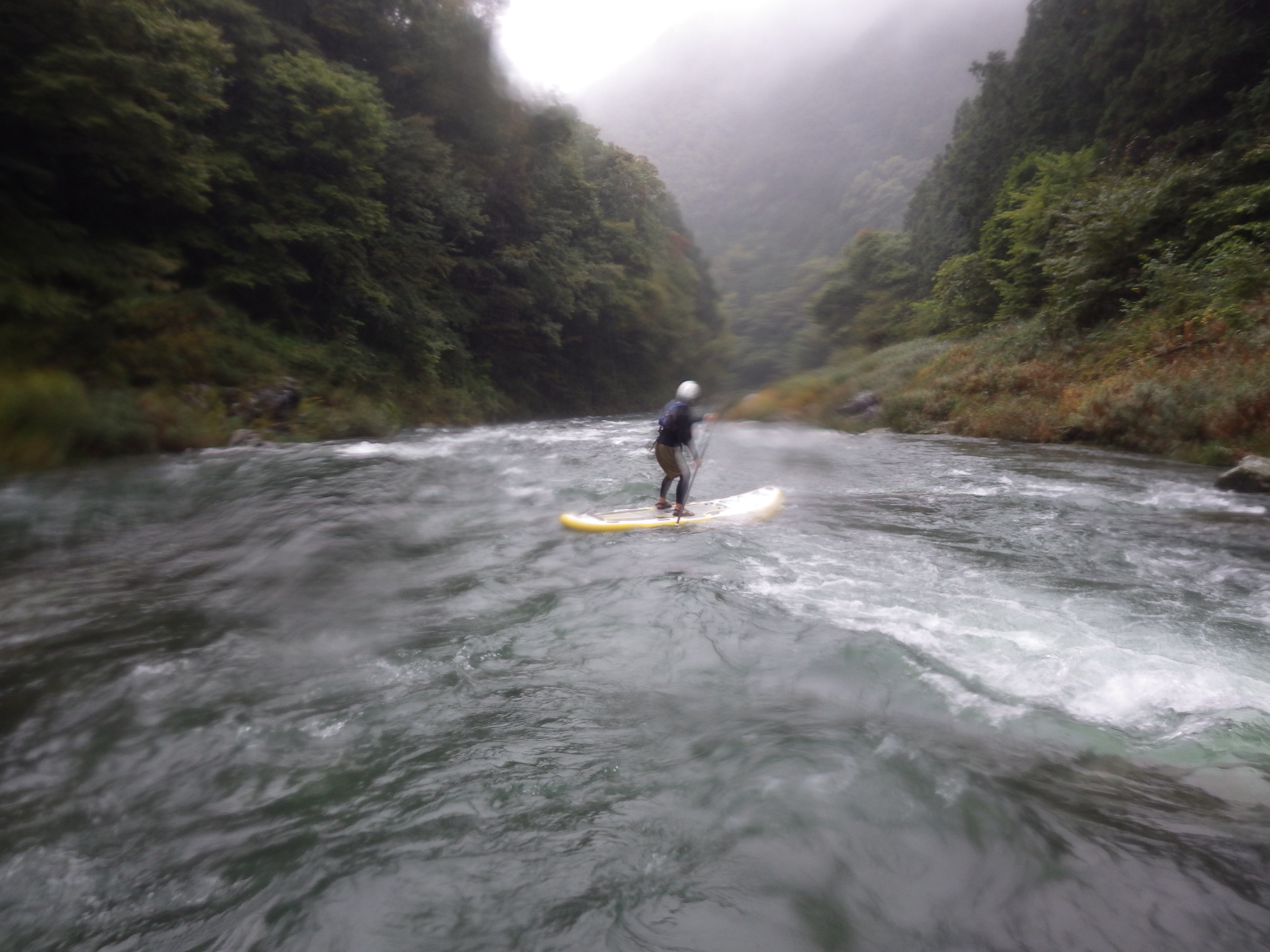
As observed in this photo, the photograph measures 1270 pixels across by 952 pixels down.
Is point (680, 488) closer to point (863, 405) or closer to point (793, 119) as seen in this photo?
point (863, 405)

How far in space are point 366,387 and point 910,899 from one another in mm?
15786

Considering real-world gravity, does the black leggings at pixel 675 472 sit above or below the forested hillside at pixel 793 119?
below

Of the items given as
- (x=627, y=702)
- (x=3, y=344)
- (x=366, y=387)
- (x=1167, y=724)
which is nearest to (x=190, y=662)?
(x=627, y=702)

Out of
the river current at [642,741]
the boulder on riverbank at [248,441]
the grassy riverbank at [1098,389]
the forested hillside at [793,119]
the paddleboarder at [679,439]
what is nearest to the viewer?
the river current at [642,741]

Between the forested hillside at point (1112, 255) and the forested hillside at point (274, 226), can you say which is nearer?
the forested hillside at point (274, 226)

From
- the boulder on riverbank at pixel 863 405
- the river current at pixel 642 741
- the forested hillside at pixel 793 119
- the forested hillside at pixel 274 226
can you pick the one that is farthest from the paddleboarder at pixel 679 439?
the forested hillside at pixel 793 119

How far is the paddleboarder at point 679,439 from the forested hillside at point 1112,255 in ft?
21.0

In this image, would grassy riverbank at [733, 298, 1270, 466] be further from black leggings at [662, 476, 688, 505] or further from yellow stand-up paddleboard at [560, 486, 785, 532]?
black leggings at [662, 476, 688, 505]

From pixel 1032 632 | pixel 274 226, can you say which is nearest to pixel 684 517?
pixel 1032 632

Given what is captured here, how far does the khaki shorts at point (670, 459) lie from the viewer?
24.1 feet

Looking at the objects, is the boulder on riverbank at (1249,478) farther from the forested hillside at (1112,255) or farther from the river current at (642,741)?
the forested hillside at (1112,255)

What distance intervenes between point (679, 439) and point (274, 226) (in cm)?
1071

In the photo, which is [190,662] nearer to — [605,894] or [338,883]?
[338,883]

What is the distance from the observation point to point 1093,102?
21.4 m
